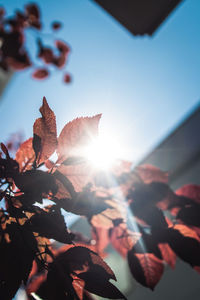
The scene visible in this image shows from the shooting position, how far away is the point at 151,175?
64 centimetres

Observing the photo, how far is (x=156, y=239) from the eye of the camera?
0.53 m

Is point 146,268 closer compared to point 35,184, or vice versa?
point 35,184

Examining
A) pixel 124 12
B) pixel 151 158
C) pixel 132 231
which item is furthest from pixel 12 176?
pixel 124 12

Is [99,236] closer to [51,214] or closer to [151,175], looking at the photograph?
[151,175]

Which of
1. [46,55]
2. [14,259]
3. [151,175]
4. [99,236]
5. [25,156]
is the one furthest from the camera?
[46,55]

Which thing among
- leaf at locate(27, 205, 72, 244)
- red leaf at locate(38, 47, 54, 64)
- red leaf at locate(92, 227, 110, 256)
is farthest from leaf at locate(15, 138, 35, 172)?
red leaf at locate(38, 47, 54, 64)

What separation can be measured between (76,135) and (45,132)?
6 cm

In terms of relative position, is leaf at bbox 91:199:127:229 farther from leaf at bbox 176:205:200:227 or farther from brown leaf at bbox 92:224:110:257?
brown leaf at bbox 92:224:110:257

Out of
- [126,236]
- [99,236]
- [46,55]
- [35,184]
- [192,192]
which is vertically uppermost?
[192,192]

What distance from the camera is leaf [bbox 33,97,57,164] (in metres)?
0.31

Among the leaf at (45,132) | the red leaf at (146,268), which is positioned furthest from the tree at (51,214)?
the red leaf at (146,268)

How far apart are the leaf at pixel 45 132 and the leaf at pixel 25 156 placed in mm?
50

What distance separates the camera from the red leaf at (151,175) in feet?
2.05

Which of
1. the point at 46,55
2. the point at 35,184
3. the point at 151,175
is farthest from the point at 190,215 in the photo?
the point at 46,55
